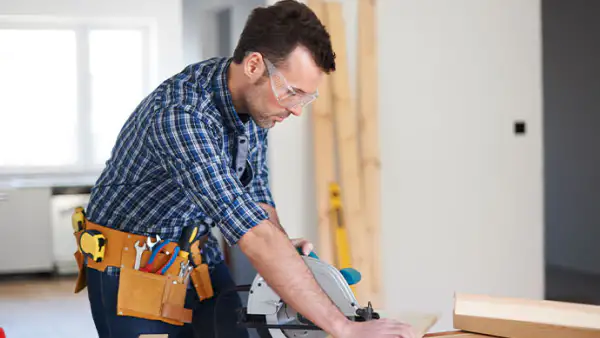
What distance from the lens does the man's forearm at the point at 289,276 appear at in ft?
4.73

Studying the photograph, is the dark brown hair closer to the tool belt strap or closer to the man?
the man

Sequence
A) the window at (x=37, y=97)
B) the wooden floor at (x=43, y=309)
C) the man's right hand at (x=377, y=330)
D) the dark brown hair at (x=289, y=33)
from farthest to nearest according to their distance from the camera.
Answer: the wooden floor at (x=43, y=309) → the window at (x=37, y=97) → the dark brown hair at (x=289, y=33) → the man's right hand at (x=377, y=330)

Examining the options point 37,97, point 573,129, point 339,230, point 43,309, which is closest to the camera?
point 37,97

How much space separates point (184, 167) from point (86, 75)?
6.16ft

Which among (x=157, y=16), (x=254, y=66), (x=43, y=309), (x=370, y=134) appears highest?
(x=157, y=16)

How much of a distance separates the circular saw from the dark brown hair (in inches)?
18.5

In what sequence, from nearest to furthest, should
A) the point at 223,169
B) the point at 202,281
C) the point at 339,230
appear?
the point at 223,169, the point at 202,281, the point at 339,230

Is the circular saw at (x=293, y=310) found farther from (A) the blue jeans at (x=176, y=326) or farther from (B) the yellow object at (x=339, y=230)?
(B) the yellow object at (x=339, y=230)

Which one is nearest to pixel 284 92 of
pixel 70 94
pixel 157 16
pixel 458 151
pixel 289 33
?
pixel 289 33

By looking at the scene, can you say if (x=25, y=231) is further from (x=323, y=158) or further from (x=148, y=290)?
(x=148, y=290)

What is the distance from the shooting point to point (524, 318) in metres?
1.67

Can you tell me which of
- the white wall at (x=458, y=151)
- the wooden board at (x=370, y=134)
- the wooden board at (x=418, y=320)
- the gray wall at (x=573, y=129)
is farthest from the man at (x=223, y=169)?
the gray wall at (x=573, y=129)

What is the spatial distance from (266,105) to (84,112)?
5.66 feet

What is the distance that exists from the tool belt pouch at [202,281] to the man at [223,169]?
30 mm
